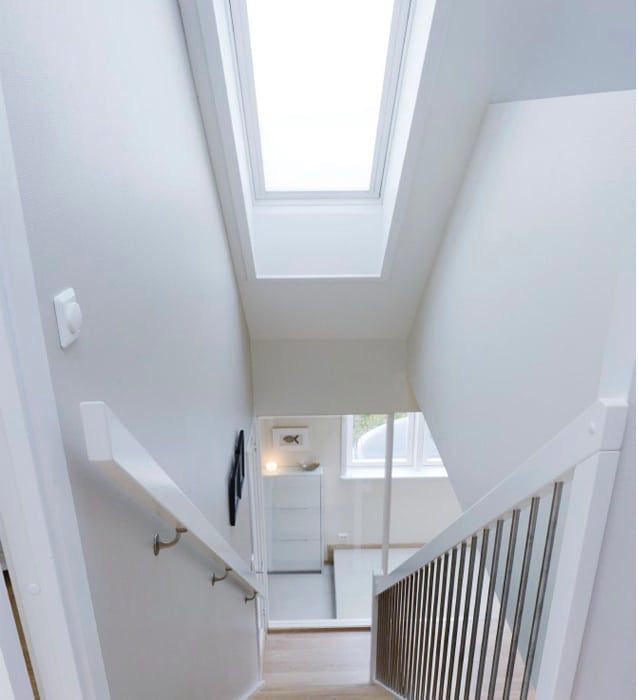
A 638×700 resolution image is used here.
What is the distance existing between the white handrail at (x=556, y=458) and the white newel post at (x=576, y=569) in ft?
0.08

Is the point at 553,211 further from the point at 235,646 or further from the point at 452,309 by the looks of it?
the point at 235,646

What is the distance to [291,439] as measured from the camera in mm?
4656

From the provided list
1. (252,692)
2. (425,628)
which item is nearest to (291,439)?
(252,692)

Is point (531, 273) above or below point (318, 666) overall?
above

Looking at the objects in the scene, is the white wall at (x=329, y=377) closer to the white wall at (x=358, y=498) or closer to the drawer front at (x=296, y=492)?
the white wall at (x=358, y=498)

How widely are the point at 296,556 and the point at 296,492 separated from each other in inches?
34.0

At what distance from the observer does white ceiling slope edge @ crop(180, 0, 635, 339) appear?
4.36ft

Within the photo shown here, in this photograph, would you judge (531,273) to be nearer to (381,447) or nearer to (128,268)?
(128,268)

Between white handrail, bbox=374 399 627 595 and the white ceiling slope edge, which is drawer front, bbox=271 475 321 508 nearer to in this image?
the white ceiling slope edge

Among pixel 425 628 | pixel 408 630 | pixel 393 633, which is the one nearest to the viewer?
pixel 425 628

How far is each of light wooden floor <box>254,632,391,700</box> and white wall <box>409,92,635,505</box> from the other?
1.63 m

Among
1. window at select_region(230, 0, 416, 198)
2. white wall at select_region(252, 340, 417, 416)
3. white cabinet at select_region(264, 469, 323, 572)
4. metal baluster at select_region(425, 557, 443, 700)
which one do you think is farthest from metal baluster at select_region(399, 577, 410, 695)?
white cabinet at select_region(264, 469, 323, 572)

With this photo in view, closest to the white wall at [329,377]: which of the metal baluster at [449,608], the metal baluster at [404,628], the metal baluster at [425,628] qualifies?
the metal baluster at [404,628]

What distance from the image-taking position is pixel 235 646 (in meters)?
2.47
